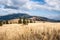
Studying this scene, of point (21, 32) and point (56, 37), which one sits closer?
point (21, 32)

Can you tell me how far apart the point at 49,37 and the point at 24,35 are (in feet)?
5.34

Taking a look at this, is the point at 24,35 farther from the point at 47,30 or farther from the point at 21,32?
the point at 47,30

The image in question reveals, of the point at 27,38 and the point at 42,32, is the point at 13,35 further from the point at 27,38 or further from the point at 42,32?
the point at 42,32

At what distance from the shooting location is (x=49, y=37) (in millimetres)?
11133

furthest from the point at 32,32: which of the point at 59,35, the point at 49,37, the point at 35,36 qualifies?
the point at 59,35

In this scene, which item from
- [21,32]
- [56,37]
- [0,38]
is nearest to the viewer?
[0,38]

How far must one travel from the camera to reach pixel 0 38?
995cm

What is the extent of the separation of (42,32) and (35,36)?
1.97ft

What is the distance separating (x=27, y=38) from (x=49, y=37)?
1.51 metres

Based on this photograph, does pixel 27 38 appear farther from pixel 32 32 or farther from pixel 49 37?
pixel 49 37

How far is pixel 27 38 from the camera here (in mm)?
10367

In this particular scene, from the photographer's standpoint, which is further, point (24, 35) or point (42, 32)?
point (42, 32)

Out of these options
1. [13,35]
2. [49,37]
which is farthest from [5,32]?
[49,37]

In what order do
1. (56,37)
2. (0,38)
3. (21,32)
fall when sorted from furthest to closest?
(56,37) → (21,32) → (0,38)
